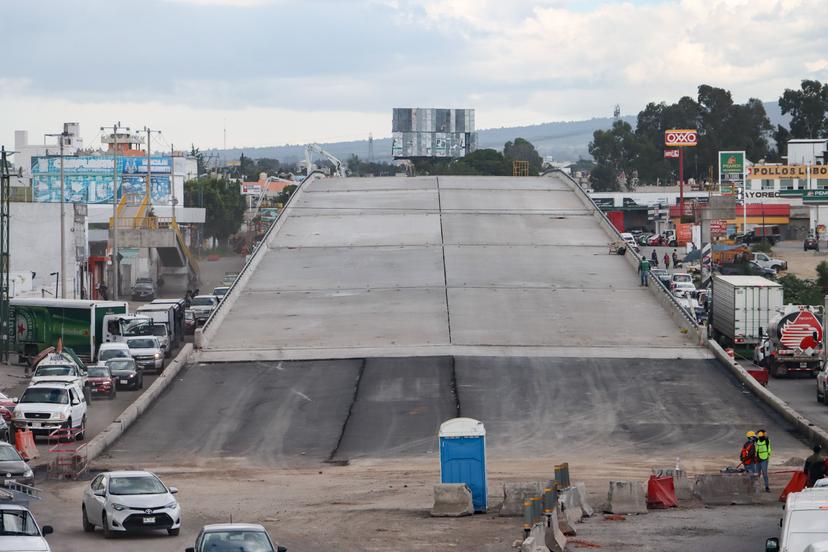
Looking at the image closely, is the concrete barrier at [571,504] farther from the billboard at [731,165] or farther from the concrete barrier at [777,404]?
the billboard at [731,165]

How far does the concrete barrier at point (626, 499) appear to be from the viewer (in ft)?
93.4

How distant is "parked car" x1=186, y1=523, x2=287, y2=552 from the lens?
20.8 meters

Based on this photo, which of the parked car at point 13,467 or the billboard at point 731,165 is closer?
the parked car at point 13,467

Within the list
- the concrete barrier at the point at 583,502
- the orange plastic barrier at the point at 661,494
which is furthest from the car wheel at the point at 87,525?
the orange plastic barrier at the point at 661,494

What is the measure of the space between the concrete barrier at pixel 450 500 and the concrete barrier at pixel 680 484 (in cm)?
442

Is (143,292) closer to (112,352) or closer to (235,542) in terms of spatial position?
(112,352)

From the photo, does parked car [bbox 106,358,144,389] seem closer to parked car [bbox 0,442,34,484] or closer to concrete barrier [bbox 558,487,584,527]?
parked car [bbox 0,442,34,484]

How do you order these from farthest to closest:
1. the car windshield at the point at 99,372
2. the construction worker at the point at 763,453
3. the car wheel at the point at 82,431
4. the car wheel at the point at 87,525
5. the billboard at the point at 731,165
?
the billboard at the point at 731,165, the car windshield at the point at 99,372, the car wheel at the point at 82,431, the construction worker at the point at 763,453, the car wheel at the point at 87,525

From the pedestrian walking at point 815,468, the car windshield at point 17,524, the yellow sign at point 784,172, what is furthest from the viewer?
the yellow sign at point 784,172

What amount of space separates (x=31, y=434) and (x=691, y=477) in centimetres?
1578

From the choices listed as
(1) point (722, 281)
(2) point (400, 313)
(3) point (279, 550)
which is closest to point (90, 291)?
(2) point (400, 313)

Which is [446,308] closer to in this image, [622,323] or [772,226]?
[622,323]

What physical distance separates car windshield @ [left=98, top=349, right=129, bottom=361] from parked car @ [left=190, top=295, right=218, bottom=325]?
55.4 feet

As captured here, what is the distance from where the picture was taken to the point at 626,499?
28.5 metres
